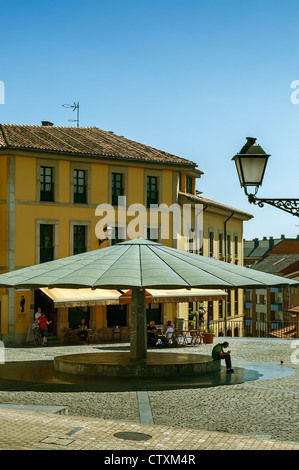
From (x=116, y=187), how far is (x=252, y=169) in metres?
28.2

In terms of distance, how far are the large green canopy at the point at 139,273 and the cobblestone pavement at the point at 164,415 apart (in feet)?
7.61

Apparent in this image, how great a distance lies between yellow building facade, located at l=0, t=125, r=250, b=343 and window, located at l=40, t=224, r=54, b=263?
5 centimetres

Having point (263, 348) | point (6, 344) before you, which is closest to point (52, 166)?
point (6, 344)

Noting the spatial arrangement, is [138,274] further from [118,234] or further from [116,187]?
[116,187]

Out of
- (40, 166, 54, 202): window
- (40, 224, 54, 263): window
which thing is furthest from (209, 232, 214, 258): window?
(40, 166, 54, 202): window

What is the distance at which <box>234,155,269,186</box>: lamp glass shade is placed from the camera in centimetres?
884

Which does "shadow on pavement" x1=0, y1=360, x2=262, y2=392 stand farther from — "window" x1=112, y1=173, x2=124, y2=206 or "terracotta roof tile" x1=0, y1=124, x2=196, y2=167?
"window" x1=112, y1=173, x2=124, y2=206

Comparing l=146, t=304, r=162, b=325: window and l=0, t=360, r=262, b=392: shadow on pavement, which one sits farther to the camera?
l=146, t=304, r=162, b=325: window

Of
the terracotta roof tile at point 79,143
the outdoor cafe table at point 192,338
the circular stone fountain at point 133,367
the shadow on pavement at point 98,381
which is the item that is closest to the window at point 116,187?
the terracotta roof tile at point 79,143

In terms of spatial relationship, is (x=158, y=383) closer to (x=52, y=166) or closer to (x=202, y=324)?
(x=52, y=166)

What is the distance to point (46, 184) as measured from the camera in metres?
34.7

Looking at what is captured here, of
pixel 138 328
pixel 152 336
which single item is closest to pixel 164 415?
pixel 138 328

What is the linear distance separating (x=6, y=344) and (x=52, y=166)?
9.00 metres
